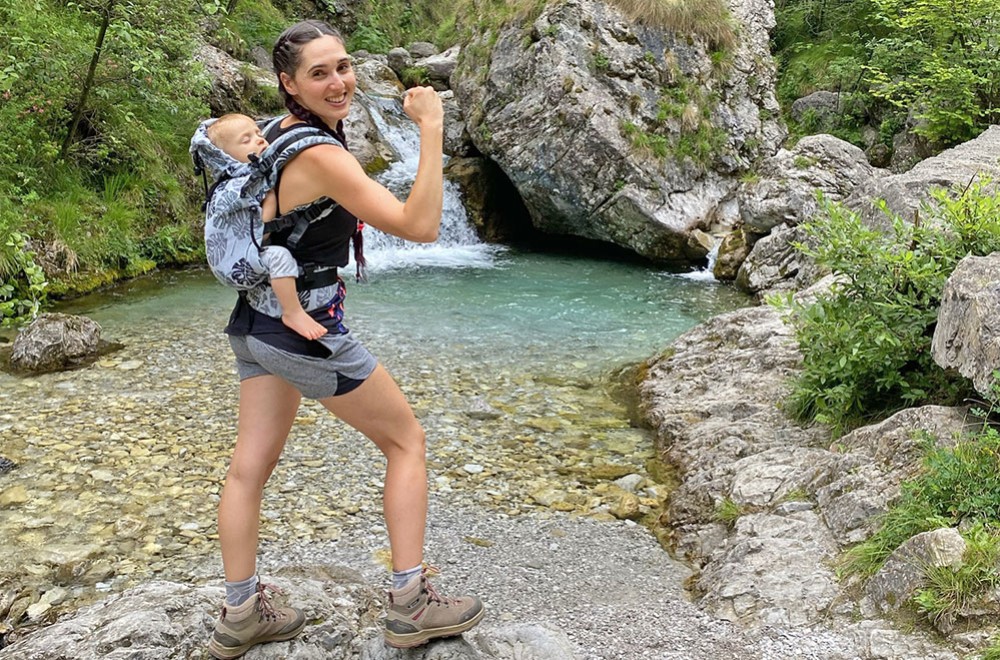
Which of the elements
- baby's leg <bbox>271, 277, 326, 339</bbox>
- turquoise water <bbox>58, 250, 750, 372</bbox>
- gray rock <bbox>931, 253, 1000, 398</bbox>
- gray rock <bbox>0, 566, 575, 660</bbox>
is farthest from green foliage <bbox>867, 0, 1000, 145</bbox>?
baby's leg <bbox>271, 277, 326, 339</bbox>

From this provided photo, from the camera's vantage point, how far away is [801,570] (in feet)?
14.2

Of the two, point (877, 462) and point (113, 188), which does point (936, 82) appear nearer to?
point (877, 462)

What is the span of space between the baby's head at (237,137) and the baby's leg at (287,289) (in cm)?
40

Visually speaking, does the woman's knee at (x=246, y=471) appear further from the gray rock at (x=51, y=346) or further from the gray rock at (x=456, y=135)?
the gray rock at (x=456, y=135)

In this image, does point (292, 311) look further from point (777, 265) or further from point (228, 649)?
point (777, 265)

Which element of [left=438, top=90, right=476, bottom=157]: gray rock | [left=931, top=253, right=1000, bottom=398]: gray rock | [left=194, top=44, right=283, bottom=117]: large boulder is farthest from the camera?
[left=438, top=90, right=476, bottom=157]: gray rock

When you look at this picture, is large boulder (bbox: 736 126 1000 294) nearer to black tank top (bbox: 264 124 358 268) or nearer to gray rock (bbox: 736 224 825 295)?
gray rock (bbox: 736 224 825 295)

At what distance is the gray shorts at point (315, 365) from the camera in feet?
9.50

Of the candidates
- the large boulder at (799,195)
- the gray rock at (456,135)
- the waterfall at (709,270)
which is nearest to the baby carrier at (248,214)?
the large boulder at (799,195)

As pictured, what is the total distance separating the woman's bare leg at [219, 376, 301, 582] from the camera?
Answer: 9.93ft

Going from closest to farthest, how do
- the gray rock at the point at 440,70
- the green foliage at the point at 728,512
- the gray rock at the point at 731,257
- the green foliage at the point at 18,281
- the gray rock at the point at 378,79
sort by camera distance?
the green foliage at the point at 728,512
the green foliage at the point at 18,281
the gray rock at the point at 731,257
the gray rock at the point at 378,79
the gray rock at the point at 440,70

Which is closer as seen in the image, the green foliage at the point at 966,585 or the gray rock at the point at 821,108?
the green foliage at the point at 966,585

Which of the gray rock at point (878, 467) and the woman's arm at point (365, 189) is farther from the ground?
the woman's arm at point (365, 189)

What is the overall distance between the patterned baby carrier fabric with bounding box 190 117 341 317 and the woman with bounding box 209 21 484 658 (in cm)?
4
